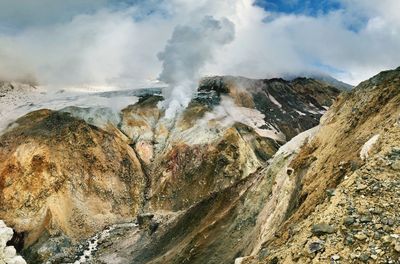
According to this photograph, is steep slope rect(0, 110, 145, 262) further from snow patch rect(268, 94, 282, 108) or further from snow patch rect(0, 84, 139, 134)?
snow patch rect(268, 94, 282, 108)

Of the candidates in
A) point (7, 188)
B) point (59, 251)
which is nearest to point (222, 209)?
point (59, 251)

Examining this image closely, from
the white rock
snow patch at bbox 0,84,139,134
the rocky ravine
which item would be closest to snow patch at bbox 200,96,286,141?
the rocky ravine

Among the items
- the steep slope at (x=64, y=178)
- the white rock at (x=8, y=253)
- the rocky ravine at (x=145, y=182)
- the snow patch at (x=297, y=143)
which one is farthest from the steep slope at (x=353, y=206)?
the steep slope at (x=64, y=178)

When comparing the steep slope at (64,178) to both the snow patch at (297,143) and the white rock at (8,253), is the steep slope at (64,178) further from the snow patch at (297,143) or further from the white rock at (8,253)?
the snow patch at (297,143)

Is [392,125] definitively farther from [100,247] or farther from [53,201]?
[53,201]

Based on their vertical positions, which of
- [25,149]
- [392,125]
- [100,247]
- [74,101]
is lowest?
[100,247]

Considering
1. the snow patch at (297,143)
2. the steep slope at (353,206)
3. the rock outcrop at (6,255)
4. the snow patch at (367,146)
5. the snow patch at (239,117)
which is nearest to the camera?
the steep slope at (353,206)

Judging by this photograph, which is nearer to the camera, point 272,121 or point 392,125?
point 392,125

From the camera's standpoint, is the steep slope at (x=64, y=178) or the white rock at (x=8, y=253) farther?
the steep slope at (x=64, y=178)

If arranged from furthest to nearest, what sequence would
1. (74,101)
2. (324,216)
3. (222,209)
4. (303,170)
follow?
(74,101) < (222,209) < (303,170) < (324,216)
